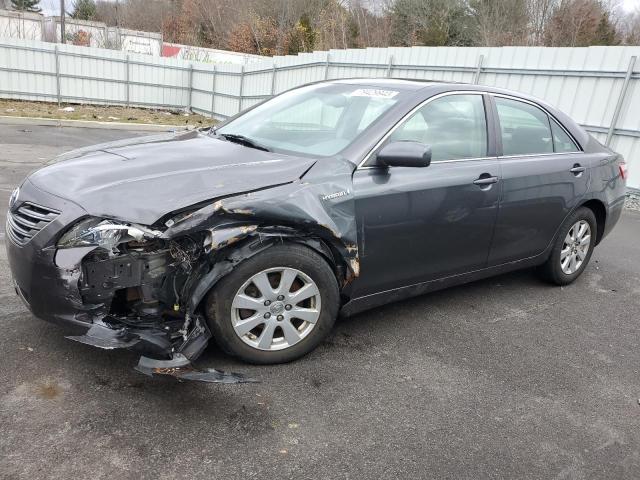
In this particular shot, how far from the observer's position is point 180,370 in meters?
2.57

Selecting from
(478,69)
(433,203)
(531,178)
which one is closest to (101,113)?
(478,69)

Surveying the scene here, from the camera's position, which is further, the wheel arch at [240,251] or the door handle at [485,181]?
the door handle at [485,181]

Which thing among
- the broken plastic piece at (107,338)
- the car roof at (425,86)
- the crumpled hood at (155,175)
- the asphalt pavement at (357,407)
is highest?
the car roof at (425,86)

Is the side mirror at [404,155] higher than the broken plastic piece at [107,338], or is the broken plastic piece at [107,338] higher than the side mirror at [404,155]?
the side mirror at [404,155]

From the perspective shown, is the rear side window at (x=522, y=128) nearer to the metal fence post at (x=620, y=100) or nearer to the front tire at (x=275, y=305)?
the front tire at (x=275, y=305)

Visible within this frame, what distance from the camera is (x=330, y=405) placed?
2770 mm

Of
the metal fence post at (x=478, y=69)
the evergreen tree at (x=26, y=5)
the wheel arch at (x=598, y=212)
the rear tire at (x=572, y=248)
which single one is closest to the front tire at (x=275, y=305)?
the rear tire at (x=572, y=248)

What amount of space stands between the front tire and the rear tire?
236 centimetres

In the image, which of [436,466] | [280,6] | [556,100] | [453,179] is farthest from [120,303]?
[280,6]

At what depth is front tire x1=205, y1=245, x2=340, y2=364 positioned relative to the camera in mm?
2779

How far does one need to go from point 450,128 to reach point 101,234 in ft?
7.79

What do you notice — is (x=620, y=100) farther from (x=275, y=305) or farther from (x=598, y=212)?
(x=275, y=305)

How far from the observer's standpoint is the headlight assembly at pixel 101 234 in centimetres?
254

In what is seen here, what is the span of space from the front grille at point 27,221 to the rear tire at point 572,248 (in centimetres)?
378
